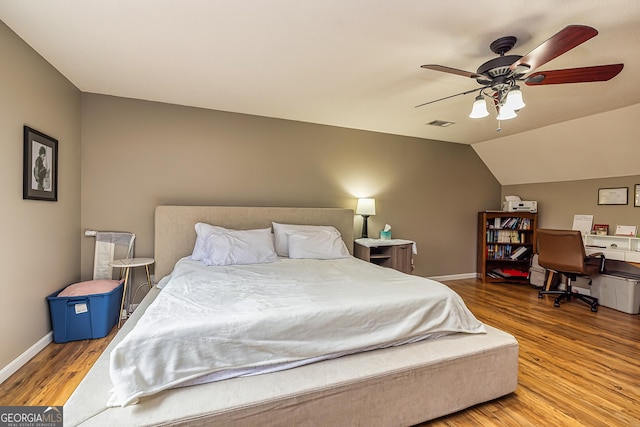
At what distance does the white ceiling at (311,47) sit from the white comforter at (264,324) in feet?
5.62

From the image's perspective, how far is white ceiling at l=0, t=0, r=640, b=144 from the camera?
1766 millimetres

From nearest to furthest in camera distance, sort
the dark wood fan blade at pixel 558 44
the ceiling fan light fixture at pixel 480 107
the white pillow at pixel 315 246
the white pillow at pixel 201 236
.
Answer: the dark wood fan blade at pixel 558 44 < the ceiling fan light fixture at pixel 480 107 < the white pillow at pixel 201 236 < the white pillow at pixel 315 246

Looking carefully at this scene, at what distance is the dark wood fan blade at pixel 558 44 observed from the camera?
148cm

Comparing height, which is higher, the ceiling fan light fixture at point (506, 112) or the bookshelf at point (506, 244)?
the ceiling fan light fixture at point (506, 112)

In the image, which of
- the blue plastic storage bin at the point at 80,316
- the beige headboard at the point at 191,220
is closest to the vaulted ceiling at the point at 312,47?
the beige headboard at the point at 191,220

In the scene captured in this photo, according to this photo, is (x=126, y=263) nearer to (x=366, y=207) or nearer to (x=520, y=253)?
(x=366, y=207)

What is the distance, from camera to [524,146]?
4547mm

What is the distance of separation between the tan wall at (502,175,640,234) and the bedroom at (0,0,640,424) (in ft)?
0.06

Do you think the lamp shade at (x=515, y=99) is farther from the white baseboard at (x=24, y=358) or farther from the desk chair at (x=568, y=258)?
the white baseboard at (x=24, y=358)

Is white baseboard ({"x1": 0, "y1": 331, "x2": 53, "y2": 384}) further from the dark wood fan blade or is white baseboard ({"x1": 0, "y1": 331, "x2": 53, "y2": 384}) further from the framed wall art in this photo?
the framed wall art

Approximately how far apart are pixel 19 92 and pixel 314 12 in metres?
2.17

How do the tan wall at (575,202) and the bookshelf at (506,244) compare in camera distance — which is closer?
the tan wall at (575,202)

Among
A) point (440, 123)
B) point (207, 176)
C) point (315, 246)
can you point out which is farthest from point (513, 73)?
point (207, 176)

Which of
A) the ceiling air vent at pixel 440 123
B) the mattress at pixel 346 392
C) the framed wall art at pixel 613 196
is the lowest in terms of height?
the mattress at pixel 346 392
